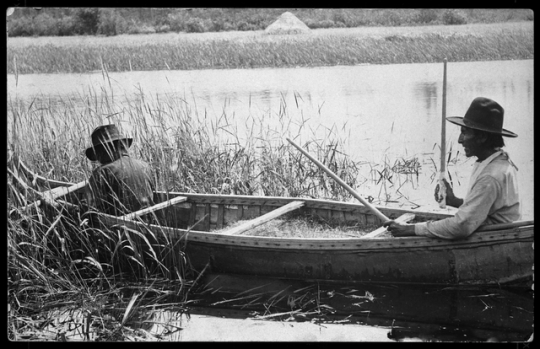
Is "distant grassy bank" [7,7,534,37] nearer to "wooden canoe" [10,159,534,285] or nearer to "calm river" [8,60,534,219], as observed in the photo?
"calm river" [8,60,534,219]

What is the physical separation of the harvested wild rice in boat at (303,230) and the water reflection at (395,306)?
0.62m

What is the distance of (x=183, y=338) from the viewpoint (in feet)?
16.0

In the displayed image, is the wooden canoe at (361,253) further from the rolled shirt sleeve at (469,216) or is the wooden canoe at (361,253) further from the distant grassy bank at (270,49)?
the distant grassy bank at (270,49)

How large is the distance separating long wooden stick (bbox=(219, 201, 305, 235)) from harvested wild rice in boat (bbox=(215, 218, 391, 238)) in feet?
0.41

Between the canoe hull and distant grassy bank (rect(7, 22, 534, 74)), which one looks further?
distant grassy bank (rect(7, 22, 534, 74))

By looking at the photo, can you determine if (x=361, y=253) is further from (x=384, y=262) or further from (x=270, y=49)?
(x=270, y=49)

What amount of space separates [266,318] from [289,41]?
2152mm

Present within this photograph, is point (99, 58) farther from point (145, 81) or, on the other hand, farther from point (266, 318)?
point (266, 318)

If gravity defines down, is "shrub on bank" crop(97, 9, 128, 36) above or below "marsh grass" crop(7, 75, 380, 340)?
above

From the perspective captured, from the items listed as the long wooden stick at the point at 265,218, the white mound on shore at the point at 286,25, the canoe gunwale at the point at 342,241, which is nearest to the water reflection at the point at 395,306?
the canoe gunwale at the point at 342,241

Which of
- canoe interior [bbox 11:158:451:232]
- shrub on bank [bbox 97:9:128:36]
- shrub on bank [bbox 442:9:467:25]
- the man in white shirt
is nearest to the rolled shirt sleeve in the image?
the man in white shirt

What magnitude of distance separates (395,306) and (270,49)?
229 centimetres

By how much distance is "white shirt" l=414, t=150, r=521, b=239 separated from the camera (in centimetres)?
479
